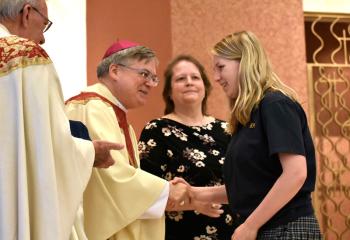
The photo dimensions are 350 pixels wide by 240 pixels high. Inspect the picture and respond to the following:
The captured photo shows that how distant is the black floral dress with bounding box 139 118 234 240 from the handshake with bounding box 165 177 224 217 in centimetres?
20

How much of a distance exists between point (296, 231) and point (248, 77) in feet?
2.23

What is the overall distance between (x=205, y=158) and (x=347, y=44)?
8.14ft

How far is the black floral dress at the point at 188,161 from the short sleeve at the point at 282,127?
1.08 meters

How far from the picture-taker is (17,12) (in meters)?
2.54

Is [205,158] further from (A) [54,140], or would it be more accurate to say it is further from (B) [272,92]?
(A) [54,140]

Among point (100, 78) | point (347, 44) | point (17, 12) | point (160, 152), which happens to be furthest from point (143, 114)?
point (17, 12)

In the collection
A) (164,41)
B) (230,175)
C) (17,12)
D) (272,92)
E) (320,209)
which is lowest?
(320,209)

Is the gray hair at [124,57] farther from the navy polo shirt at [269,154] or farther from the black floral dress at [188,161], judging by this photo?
the navy polo shirt at [269,154]

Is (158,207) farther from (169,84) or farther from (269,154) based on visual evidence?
(169,84)

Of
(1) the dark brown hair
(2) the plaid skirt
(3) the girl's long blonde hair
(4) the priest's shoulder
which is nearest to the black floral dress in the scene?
(1) the dark brown hair

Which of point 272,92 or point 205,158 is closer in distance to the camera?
A: point 272,92

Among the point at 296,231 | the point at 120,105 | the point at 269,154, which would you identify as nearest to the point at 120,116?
the point at 120,105

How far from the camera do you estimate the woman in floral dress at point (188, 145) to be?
357 cm

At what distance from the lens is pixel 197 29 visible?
4.95 m
